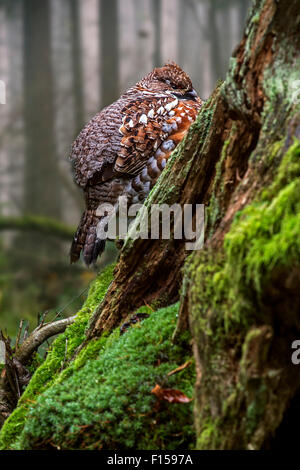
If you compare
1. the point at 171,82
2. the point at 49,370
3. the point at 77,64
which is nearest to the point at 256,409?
the point at 49,370

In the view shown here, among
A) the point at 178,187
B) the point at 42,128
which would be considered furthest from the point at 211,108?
the point at 42,128

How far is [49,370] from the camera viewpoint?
231 centimetres

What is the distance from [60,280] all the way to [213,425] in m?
6.37

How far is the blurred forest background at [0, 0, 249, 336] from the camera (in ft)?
24.4

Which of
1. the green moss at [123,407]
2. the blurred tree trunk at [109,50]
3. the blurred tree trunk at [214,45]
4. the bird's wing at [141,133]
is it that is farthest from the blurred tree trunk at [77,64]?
the green moss at [123,407]

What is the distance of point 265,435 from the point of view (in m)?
1.24

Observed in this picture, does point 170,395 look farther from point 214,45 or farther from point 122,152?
point 214,45

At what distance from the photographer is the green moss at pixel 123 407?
58.8 inches

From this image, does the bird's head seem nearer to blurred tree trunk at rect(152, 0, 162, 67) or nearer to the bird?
the bird

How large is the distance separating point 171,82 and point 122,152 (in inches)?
35.0

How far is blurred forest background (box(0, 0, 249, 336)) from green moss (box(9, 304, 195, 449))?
559 centimetres

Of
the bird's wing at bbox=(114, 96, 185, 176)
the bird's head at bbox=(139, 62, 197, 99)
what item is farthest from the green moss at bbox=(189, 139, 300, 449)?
the bird's head at bbox=(139, 62, 197, 99)

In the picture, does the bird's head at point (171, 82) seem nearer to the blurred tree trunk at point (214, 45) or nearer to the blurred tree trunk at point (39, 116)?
the blurred tree trunk at point (214, 45)
